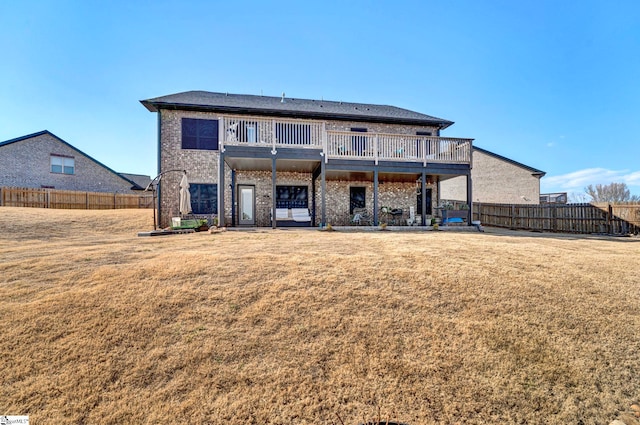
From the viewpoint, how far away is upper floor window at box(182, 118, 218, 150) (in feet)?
41.6

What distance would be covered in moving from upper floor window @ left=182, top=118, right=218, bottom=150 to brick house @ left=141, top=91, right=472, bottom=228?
0.15 ft

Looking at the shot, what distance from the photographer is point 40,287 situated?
3830 mm

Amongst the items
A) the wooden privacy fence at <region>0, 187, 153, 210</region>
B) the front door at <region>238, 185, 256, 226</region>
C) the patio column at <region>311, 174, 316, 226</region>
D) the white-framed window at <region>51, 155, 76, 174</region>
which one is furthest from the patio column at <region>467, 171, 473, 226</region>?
the white-framed window at <region>51, 155, 76, 174</region>

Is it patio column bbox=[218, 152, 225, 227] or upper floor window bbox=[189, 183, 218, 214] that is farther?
upper floor window bbox=[189, 183, 218, 214]

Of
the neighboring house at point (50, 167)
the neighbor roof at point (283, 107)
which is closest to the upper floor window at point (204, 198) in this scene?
the neighbor roof at point (283, 107)

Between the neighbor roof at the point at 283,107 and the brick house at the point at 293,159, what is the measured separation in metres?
0.05

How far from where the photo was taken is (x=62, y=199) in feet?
57.4

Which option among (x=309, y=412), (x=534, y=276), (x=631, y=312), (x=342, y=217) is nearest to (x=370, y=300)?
(x=309, y=412)

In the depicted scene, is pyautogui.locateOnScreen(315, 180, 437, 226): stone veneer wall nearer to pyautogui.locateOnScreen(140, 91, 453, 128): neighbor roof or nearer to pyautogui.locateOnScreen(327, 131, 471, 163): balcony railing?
pyautogui.locateOnScreen(327, 131, 471, 163): balcony railing

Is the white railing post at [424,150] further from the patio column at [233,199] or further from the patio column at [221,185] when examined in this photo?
the patio column at [233,199]

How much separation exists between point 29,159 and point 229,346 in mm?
27528

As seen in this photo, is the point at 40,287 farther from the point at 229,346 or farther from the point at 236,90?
the point at 236,90

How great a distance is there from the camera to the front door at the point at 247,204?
13297 mm

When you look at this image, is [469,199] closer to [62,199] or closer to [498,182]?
[498,182]
